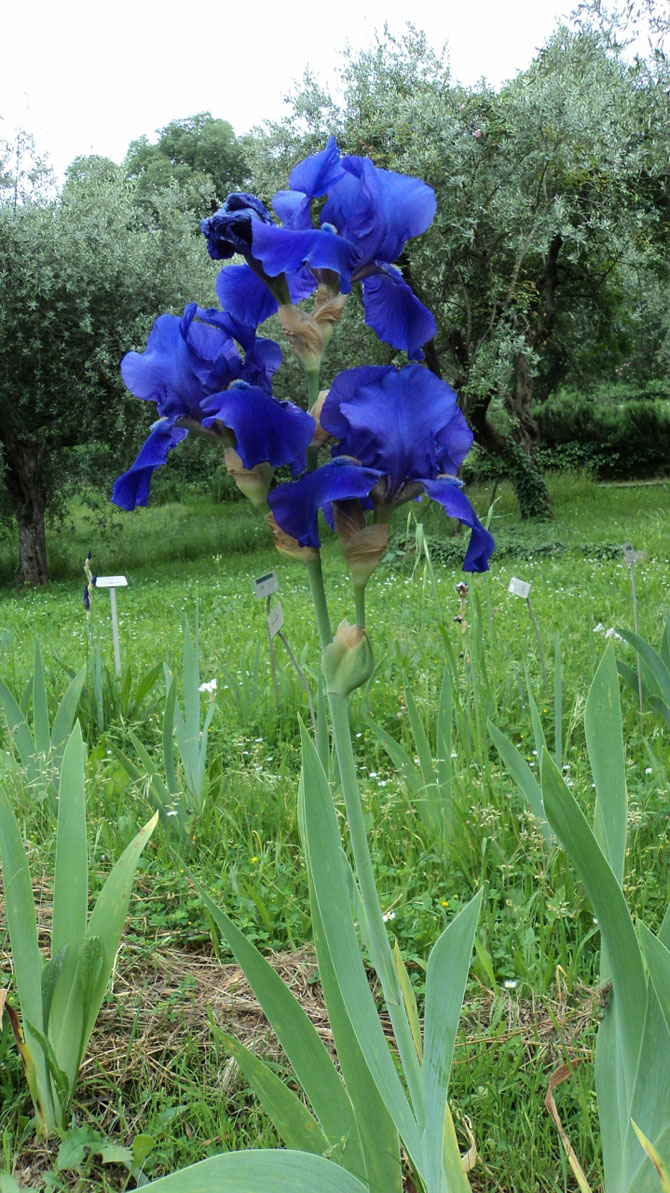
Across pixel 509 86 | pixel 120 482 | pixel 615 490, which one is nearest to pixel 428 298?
pixel 509 86

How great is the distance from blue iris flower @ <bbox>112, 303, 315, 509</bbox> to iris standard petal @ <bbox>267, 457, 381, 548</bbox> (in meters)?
0.04

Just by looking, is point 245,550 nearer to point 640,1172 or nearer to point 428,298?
point 428,298

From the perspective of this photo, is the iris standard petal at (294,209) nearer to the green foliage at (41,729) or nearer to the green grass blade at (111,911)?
the green grass blade at (111,911)

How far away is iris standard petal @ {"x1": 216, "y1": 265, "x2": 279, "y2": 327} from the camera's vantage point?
35.7 inches

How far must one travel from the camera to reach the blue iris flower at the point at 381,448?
0.80m

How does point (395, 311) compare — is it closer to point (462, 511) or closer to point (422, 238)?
point (462, 511)

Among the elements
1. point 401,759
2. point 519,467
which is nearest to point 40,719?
point 401,759

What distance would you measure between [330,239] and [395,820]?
151 cm

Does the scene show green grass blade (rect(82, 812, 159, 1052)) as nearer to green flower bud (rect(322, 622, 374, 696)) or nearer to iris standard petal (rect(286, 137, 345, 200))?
green flower bud (rect(322, 622, 374, 696))

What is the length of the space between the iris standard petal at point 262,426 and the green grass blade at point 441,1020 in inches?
19.7

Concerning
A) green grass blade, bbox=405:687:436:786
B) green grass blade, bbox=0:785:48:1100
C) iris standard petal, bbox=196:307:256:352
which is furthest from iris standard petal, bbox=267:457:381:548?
green grass blade, bbox=405:687:436:786

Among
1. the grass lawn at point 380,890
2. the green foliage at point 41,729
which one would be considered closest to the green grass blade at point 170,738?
the grass lawn at point 380,890

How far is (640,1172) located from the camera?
85 centimetres

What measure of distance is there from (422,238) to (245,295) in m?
8.97
